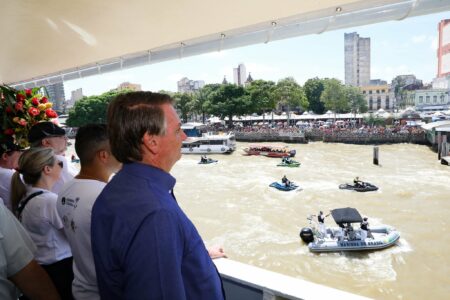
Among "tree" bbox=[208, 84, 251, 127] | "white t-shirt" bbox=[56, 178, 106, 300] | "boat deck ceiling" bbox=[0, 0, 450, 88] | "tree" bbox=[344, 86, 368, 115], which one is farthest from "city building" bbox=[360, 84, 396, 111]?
"white t-shirt" bbox=[56, 178, 106, 300]

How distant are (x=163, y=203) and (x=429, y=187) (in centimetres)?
1913

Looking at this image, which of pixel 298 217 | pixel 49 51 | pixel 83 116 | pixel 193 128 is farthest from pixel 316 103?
pixel 49 51

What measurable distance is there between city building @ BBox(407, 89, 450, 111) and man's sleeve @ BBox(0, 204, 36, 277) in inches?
2358

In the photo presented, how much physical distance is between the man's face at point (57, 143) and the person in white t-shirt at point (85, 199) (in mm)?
1179

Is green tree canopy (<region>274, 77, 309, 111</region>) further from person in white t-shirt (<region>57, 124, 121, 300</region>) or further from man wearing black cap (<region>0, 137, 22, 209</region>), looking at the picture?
person in white t-shirt (<region>57, 124, 121, 300</region>)

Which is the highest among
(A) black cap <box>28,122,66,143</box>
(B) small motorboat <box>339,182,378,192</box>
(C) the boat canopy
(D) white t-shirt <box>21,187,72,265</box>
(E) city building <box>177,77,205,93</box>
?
(E) city building <box>177,77,205,93</box>

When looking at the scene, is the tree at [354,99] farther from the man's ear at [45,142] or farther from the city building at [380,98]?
the man's ear at [45,142]

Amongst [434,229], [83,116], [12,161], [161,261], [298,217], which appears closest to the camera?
[161,261]

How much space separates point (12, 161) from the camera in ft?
9.44

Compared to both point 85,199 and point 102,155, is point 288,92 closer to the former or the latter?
point 102,155

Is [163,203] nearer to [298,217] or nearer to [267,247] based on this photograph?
[267,247]

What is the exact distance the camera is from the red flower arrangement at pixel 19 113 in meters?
2.91

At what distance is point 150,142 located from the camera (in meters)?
0.93

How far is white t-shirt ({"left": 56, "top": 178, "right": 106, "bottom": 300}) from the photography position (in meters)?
1.32
